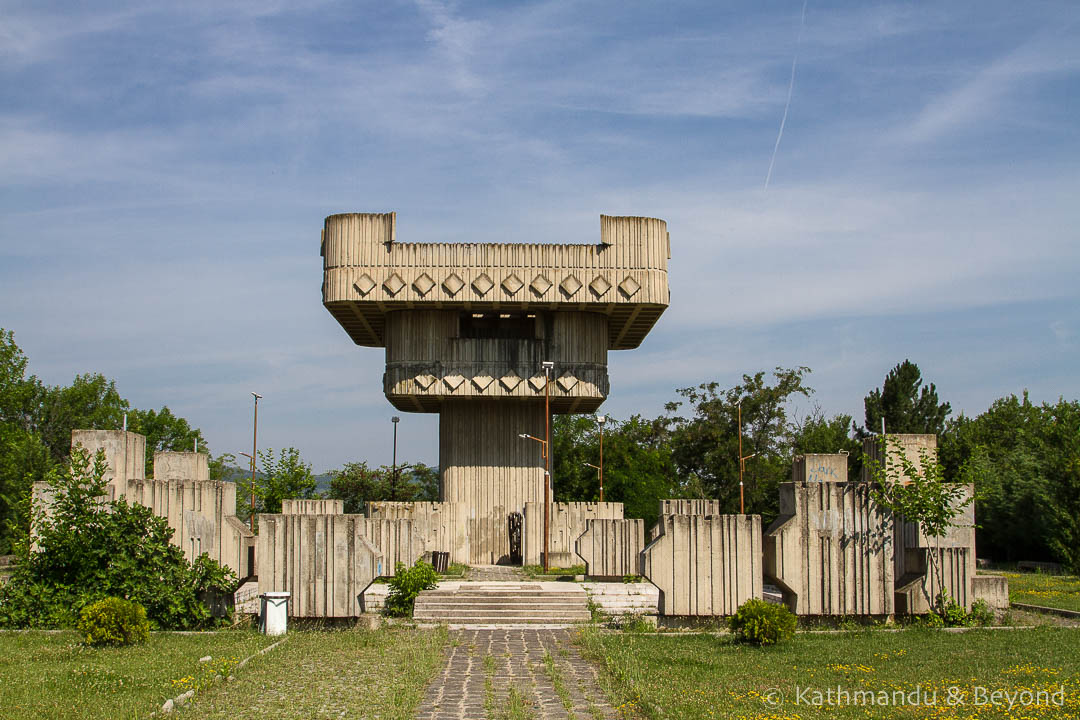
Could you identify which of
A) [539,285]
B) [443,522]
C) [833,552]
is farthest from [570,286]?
[833,552]

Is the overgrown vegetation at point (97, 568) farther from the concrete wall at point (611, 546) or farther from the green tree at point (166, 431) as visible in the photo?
the green tree at point (166, 431)

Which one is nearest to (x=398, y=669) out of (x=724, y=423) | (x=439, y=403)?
(x=439, y=403)

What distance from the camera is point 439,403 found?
38.8 m

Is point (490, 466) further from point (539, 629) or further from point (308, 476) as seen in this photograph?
point (539, 629)

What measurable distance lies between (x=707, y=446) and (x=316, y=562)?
54350 millimetres

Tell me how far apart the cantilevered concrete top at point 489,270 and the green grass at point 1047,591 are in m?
13.8

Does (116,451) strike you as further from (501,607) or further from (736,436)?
(736,436)

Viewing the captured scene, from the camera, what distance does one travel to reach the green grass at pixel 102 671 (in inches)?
396

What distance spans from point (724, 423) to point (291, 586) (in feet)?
178

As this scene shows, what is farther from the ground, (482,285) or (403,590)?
(482,285)

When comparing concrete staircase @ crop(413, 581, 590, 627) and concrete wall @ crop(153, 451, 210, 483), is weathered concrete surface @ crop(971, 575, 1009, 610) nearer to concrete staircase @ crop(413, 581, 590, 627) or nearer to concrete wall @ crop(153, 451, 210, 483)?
concrete staircase @ crop(413, 581, 590, 627)

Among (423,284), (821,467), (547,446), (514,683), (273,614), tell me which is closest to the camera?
(514,683)

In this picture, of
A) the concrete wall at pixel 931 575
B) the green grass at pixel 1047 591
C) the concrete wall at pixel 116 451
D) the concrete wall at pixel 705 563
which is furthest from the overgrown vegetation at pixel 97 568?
the green grass at pixel 1047 591

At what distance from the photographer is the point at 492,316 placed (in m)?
37.8
